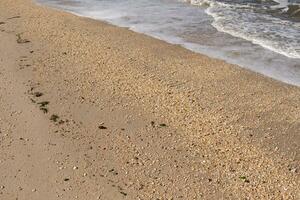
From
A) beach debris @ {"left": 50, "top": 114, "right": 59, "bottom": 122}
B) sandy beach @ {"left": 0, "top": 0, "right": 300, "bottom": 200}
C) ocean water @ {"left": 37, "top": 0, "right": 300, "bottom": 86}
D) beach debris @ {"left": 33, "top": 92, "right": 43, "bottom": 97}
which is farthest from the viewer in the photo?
ocean water @ {"left": 37, "top": 0, "right": 300, "bottom": 86}

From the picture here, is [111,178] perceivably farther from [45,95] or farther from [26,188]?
[45,95]

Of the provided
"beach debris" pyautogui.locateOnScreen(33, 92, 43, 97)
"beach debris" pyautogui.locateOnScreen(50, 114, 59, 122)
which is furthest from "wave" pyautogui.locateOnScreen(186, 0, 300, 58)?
"beach debris" pyautogui.locateOnScreen(50, 114, 59, 122)

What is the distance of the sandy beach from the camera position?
7.47m

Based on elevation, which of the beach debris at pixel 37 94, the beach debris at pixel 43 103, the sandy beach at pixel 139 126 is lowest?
the sandy beach at pixel 139 126

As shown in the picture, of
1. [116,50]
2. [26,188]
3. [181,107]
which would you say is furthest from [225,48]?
[26,188]

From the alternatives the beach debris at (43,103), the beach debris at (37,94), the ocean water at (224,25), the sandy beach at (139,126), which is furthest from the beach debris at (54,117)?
the ocean water at (224,25)

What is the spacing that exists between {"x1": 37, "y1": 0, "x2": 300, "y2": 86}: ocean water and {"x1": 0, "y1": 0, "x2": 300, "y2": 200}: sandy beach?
2.72 ft

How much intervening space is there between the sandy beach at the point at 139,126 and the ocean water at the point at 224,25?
828 mm

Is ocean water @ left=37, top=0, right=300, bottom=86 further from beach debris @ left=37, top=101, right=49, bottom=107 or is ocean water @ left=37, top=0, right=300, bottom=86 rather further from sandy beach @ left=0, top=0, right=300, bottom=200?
beach debris @ left=37, top=101, right=49, bottom=107

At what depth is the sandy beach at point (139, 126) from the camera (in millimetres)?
7473

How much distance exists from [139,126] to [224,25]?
7669mm

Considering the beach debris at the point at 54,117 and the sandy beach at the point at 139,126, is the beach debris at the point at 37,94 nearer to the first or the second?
the sandy beach at the point at 139,126

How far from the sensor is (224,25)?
52.3 feet

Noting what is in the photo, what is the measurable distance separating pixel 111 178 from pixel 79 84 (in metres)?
3.59
